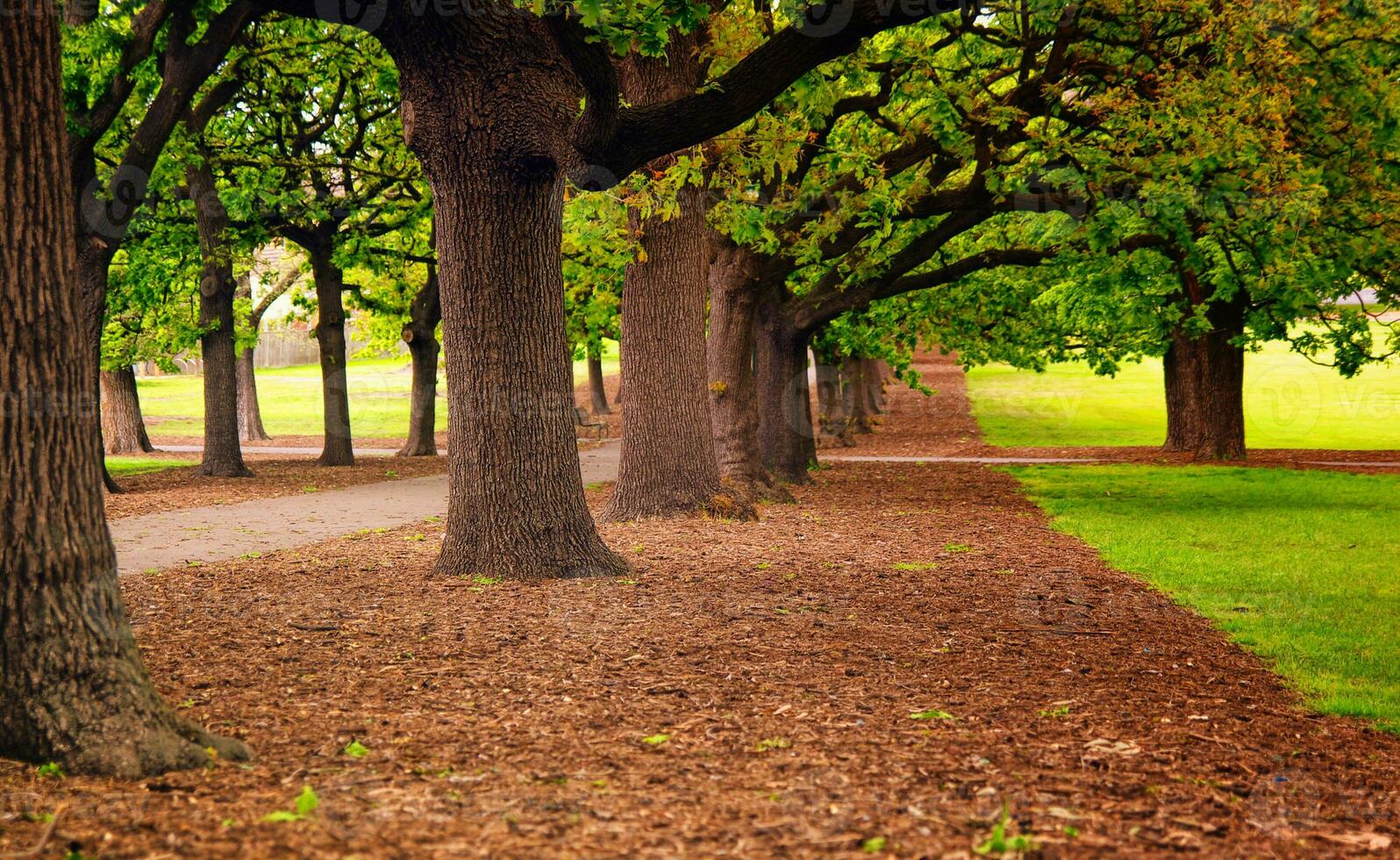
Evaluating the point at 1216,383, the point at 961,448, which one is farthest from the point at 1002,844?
the point at 961,448

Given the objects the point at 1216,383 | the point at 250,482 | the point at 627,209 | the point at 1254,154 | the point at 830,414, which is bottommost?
the point at 250,482

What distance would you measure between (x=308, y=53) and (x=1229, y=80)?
14.0 meters

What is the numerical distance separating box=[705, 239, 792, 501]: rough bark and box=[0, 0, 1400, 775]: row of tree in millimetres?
59

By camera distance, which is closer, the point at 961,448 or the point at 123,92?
the point at 123,92

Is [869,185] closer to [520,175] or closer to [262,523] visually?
[520,175]

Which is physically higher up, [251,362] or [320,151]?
[320,151]

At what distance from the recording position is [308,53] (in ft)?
60.3

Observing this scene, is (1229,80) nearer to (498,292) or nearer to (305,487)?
(498,292)

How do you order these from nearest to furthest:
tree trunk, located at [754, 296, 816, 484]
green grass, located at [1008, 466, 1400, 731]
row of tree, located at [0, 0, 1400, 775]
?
row of tree, located at [0, 0, 1400, 775]
green grass, located at [1008, 466, 1400, 731]
tree trunk, located at [754, 296, 816, 484]

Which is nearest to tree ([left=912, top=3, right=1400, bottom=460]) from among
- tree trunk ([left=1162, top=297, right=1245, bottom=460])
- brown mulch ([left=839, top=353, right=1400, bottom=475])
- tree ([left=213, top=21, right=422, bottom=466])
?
tree trunk ([left=1162, top=297, right=1245, bottom=460])

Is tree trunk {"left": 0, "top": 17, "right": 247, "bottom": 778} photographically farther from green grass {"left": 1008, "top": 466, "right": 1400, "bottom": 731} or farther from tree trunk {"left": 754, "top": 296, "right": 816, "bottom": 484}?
tree trunk {"left": 754, "top": 296, "right": 816, "bottom": 484}

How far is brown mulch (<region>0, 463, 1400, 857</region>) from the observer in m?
3.75

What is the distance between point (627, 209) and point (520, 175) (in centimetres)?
453

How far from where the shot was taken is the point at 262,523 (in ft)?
45.0
